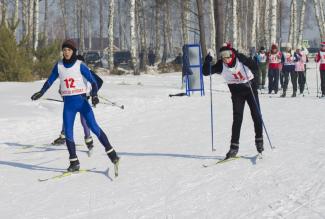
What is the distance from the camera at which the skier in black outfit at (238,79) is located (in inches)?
284

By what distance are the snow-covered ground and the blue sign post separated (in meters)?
4.00

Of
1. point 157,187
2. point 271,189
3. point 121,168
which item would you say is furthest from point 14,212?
point 271,189

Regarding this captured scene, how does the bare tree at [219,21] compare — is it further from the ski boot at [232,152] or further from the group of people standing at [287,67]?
the ski boot at [232,152]

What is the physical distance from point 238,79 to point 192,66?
35.9 ft

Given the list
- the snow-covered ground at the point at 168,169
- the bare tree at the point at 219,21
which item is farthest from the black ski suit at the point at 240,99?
the bare tree at the point at 219,21

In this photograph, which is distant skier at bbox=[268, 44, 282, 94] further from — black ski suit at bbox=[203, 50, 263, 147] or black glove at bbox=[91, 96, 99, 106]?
black glove at bbox=[91, 96, 99, 106]

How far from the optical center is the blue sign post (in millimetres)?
18016

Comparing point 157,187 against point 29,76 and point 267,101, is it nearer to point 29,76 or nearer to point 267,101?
point 267,101

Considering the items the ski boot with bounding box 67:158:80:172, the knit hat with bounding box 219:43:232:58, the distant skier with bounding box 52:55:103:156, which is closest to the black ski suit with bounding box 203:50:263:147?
the knit hat with bounding box 219:43:232:58

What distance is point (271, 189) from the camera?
18.8 feet

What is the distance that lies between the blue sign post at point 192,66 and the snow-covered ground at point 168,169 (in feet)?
13.1

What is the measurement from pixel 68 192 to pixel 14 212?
85cm

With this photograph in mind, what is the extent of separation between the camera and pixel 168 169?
7.27 meters

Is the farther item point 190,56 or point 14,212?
point 190,56
